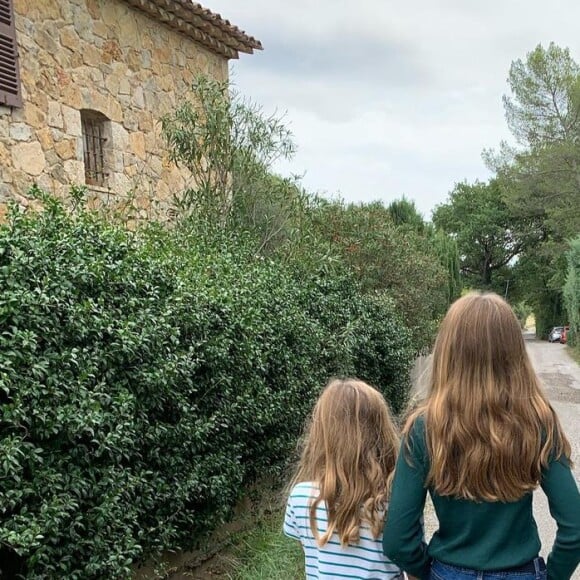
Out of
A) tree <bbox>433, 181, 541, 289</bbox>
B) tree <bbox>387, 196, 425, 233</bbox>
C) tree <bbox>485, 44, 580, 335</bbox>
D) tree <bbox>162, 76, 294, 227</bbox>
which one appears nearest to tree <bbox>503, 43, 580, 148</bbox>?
tree <bbox>485, 44, 580, 335</bbox>

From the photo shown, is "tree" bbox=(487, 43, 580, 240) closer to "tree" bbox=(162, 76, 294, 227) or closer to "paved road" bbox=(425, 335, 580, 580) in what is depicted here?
"paved road" bbox=(425, 335, 580, 580)

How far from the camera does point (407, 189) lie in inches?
679

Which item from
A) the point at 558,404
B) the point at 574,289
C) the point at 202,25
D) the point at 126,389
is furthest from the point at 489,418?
the point at 574,289

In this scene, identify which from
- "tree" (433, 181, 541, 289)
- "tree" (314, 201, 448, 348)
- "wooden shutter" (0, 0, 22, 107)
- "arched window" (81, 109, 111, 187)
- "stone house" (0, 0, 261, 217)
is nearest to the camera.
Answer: "wooden shutter" (0, 0, 22, 107)

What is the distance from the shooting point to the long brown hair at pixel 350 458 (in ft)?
6.14

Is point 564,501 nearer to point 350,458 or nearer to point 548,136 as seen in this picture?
point 350,458

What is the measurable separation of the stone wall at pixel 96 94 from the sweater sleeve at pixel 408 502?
393 cm

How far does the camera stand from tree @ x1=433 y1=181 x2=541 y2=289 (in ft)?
127

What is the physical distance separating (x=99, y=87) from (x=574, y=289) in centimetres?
1929

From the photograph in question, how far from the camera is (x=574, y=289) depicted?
2064 cm

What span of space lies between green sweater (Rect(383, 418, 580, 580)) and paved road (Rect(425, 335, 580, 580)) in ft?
2.72

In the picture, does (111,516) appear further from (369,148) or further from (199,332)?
(369,148)

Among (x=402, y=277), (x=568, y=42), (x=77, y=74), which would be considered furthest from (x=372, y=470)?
(x=568, y=42)

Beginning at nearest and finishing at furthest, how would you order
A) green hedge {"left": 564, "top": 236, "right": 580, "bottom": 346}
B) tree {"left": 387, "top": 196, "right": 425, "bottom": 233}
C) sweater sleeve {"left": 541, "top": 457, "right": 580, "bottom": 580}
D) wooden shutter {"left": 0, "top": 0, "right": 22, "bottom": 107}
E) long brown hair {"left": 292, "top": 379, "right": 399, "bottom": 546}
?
sweater sleeve {"left": 541, "top": 457, "right": 580, "bottom": 580} < long brown hair {"left": 292, "top": 379, "right": 399, "bottom": 546} < wooden shutter {"left": 0, "top": 0, "right": 22, "bottom": 107} < tree {"left": 387, "top": 196, "right": 425, "bottom": 233} < green hedge {"left": 564, "top": 236, "right": 580, "bottom": 346}
